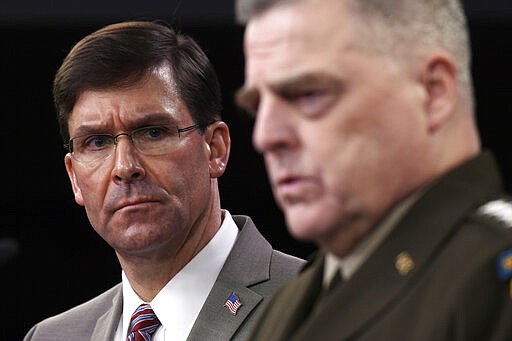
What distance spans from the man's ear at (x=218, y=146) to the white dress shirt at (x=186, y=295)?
0.65 ft

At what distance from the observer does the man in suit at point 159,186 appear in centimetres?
328

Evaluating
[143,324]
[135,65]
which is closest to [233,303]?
[143,324]

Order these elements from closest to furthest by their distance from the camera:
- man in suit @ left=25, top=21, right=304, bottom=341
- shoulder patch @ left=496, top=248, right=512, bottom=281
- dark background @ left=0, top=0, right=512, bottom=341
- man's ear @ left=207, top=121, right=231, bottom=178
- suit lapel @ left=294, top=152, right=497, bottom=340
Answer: shoulder patch @ left=496, top=248, right=512, bottom=281, suit lapel @ left=294, top=152, right=497, bottom=340, man in suit @ left=25, top=21, right=304, bottom=341, man's ear @ left=207, top=121, right=231, bottom=178, dark background @ left=0, top=0, right=512, bottom=341

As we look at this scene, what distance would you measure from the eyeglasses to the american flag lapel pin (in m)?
0.45

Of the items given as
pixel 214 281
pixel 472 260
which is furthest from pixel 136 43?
pixel 472 260

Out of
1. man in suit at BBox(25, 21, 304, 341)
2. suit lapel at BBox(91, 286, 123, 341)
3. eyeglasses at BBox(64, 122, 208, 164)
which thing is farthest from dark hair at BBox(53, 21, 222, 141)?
suit lapel at BBox(91, 286, 123, 341)

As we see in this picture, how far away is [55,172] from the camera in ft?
18.1

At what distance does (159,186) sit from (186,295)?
34cm

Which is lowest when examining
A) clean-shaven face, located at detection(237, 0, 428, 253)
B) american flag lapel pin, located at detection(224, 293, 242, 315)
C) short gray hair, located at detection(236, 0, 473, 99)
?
american flag lapel pin, located at detection(224, 293, 242, 315)

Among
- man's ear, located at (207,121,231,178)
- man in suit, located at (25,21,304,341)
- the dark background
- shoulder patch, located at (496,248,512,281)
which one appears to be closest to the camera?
shoulder patch, located at (496,248,512,281)

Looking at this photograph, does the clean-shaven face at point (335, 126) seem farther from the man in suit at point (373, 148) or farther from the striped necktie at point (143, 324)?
the striped necktie at point (143, 324)

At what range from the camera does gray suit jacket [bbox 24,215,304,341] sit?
10.8ft

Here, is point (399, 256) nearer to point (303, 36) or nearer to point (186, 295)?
point (303, 36)

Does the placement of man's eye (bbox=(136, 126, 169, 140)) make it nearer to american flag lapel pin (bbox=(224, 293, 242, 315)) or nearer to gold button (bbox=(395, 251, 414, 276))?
american flag lapel pin (bbox=(224, 293, 242, 315))
